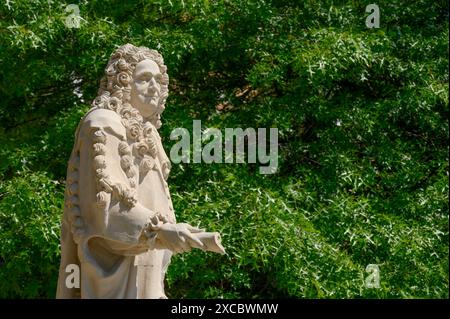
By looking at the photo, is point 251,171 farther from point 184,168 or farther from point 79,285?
point 79,285

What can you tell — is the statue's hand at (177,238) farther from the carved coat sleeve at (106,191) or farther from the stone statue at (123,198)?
the carved coat sleeve at (106,191)

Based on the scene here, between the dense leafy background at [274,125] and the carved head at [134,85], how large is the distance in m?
4.34

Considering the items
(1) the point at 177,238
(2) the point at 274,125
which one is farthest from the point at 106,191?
(2) the point at 274,125

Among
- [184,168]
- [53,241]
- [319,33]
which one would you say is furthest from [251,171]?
[53,241]

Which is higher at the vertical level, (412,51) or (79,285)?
(412,51)

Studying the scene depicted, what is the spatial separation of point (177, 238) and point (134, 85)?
1276 mm

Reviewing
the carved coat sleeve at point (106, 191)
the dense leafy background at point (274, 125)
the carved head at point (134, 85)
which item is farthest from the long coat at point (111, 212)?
the dense leafy background at point (274, 125)

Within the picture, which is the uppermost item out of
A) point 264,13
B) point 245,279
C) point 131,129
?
point 264,13

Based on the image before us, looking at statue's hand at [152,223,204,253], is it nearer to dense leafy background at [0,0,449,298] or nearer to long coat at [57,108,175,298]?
long coat at [57,108,175,298]

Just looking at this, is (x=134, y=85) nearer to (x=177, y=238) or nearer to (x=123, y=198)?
(x=123, y=198)

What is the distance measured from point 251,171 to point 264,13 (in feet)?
5.84

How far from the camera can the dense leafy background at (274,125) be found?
40.3 feet

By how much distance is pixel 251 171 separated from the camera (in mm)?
13383

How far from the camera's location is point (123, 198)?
7238 millimetres
